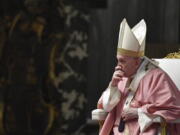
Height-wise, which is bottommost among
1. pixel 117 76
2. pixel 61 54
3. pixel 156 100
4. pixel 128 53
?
pixel 61 54

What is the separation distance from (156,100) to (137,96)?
0.48ft

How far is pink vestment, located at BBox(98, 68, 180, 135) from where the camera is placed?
3.45m

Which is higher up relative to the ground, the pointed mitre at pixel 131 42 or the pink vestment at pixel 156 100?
the pointed mitre at pixel 131 42

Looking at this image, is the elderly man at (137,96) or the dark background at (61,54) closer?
the elderly man at (137,96)

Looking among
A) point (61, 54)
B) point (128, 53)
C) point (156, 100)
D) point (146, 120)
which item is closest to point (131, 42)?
point (128, 53)

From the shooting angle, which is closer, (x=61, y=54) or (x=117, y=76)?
(x=117, y=76)

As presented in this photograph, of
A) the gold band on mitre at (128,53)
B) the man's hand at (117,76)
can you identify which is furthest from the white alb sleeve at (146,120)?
the gold band on mitre at (128,53)

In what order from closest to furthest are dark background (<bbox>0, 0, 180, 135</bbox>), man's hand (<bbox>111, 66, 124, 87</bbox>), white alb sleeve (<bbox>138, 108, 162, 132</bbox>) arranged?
white alb sleeve (<bbox>138, 108, 162, 132</bbox>), man's hand (<bbox>111, 66, 124, 87</bbox>), dark background (<bbox>0, 0, 180, 135</bbox>)

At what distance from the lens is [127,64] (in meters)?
3.60

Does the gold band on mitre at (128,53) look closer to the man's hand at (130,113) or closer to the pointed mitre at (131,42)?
the pointed mitre at (131,42)

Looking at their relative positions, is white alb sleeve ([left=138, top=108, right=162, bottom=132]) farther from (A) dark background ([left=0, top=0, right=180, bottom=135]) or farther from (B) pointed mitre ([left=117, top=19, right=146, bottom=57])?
(A) dark background ([left=0, top=0, right=180, bottom=135])

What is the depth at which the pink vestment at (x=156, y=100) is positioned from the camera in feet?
11.3

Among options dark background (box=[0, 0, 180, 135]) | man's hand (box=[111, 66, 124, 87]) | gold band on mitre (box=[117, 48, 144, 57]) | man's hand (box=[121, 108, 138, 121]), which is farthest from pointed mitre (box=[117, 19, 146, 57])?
dark background (box=[0, 0, 180, 135])

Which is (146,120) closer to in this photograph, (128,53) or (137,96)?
(137,96)
